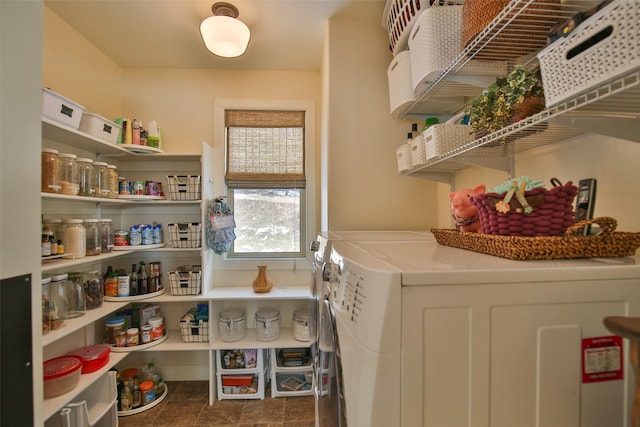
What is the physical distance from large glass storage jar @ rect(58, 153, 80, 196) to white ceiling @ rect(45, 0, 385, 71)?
35.9 inches

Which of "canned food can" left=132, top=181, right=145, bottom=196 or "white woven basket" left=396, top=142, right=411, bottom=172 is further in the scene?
"canned food can" left=132, top=181, right=145, bottom=196

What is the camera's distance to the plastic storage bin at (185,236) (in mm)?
1934

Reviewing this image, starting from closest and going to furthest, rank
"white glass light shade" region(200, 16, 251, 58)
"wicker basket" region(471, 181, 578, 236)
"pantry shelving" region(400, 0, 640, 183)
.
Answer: "pantry shelving" region(400, 0, 640, 183) → "wicker basket" region(471, 181, 578, 236) → "white glass light shade" region(200, 16, 251, 58)

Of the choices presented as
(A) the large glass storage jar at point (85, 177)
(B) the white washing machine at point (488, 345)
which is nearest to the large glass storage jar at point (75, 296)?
(A) the large glass storage jar at point (85, 177)

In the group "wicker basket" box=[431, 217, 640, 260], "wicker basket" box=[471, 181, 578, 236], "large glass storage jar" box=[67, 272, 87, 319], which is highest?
"wicker basket" box=[471, 181, 578, 236]

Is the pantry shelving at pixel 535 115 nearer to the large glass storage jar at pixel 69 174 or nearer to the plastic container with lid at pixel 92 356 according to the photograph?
the large glass storage jar at pixel 69 174

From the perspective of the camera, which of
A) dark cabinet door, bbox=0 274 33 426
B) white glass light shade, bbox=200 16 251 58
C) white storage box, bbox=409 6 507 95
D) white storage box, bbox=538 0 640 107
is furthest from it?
white glass light shade, bbox=200 16 251 58

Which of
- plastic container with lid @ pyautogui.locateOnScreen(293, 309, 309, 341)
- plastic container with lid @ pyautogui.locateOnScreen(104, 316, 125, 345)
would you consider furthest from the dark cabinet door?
plastic container with lid @ pyautogui.locateOnScreen(293, 309, 309, 341)

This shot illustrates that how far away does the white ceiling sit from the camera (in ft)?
5.04

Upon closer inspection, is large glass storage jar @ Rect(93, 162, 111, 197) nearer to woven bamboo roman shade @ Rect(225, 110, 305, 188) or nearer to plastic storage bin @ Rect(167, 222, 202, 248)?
plastic storage bin @ Rect(167, 222, 202, 248)

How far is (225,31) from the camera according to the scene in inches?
58.4

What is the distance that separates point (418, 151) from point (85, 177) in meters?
1.93

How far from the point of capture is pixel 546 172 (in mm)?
994

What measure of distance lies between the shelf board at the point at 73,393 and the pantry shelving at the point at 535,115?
1996mm
